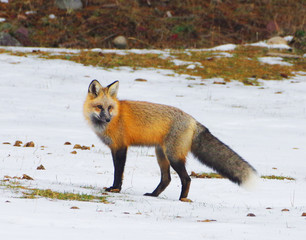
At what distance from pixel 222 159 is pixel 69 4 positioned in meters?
26.1

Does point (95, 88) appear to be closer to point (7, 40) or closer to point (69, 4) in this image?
point (7, 40)

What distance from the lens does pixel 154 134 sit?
26.1 ft

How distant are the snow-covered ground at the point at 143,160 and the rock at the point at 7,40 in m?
3.96

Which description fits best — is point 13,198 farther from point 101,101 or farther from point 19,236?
point 101,101

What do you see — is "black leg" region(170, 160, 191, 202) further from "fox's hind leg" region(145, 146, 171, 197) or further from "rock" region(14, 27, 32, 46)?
"rock" region(14, 27, 32, 46)

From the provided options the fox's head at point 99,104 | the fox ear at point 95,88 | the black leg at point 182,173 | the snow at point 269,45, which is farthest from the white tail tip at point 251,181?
the snow at point 269,45

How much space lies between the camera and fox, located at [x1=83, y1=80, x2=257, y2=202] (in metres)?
7.89

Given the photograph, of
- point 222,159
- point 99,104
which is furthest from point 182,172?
point 99,104

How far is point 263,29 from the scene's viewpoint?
32062 millimetres

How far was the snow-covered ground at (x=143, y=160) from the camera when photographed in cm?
488

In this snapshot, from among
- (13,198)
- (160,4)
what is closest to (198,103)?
(13,198)

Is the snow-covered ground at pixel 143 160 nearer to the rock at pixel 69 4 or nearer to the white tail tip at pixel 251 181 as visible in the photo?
the white tail tip at pixel 251 181

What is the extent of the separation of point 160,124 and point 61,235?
3944 millimetres

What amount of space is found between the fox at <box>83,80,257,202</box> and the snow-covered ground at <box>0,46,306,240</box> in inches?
22.6
